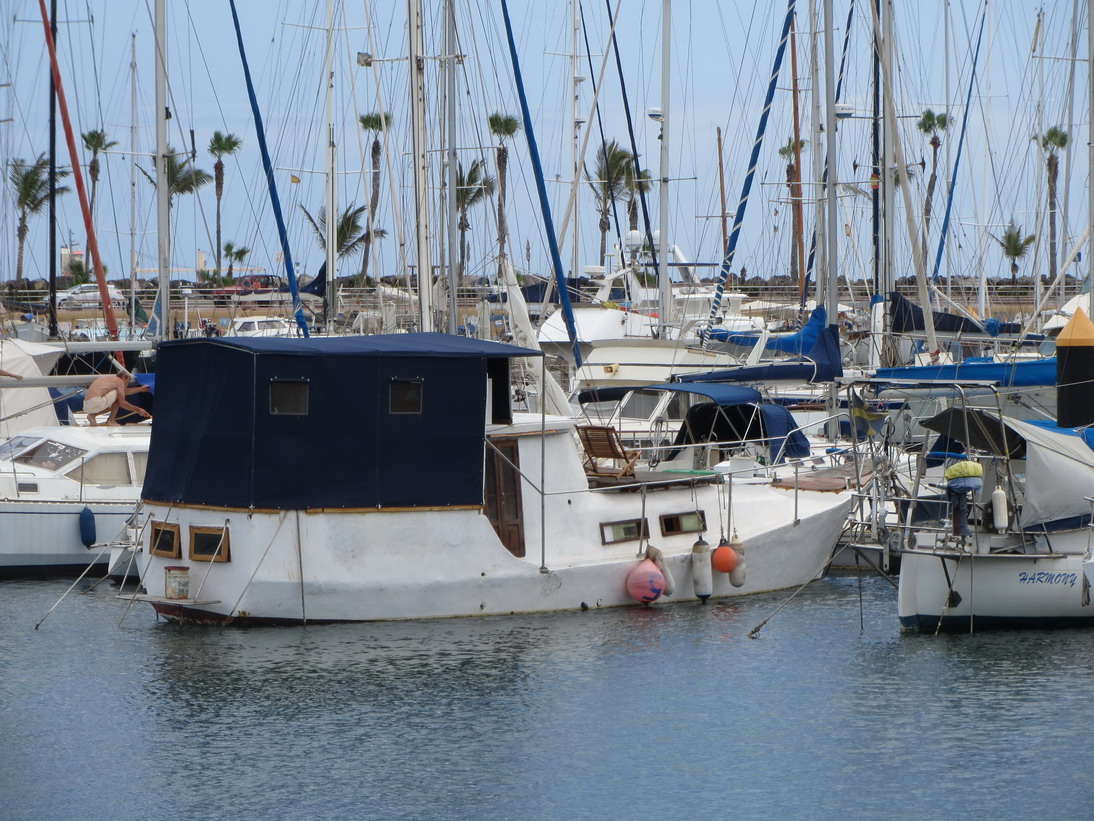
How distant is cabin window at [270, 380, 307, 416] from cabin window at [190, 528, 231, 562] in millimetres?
1693

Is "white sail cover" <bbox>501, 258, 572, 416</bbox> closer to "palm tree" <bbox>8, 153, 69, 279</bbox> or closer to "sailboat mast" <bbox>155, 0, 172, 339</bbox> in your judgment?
"sailboat mast" <bbox>155, 0, 172, 339</bbox>

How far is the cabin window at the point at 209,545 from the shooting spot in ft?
63.2

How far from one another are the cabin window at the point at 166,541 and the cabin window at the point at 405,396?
3.28 m

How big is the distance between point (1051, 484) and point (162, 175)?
1586 cm

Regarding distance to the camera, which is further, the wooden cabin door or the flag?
the wooden cabin door

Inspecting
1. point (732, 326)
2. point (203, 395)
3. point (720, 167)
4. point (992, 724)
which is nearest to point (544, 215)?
point (203, 395)

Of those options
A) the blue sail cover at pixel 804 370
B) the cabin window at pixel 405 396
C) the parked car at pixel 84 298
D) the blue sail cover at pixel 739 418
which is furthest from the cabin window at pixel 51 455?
the parked car at pixel 84 298

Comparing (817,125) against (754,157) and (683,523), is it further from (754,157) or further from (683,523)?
(683,523)

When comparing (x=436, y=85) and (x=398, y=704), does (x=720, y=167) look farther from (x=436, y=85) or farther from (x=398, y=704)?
(x=398, y=704)

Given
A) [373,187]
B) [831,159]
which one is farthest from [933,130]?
[831,159]

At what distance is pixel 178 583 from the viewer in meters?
19.7

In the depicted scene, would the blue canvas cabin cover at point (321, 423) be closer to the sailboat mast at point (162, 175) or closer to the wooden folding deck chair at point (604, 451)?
the wooden folding deck chair at point (604, 451)

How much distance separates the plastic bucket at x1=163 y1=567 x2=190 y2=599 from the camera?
64.4ft

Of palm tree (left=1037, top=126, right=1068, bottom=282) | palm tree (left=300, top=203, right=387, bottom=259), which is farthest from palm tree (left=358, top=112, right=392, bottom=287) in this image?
palm tree (left=1037, top=126, right=1068, bottom=282)
